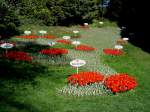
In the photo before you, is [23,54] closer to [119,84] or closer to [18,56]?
[18,56]

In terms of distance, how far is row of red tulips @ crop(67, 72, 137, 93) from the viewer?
14258 millimetres

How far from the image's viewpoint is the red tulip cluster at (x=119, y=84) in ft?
46.5

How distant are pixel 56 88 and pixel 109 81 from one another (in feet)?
6.17

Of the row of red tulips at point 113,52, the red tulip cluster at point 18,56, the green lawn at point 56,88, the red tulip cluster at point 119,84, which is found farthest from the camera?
the row of red tulips at point 113,52

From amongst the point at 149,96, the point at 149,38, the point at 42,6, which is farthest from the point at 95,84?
the point at 42,6

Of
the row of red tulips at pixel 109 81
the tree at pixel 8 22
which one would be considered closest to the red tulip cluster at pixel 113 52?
the row of red tulips at pixel 109 81

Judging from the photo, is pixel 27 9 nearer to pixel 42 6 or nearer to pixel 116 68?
pixel 42 6

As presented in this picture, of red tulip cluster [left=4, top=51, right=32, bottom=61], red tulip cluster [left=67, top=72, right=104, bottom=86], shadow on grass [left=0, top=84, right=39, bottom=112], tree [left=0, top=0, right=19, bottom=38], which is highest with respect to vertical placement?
shadow on grass [left=0, top=84, right=39, bottom=112]

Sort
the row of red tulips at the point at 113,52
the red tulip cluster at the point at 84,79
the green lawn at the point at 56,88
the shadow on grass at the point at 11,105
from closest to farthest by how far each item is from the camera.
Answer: the shadow on grass at the point at 11,105 < the green lawn at the point at 56,88 < the red tulip cluster at the point at 84,79 < the row of red tulips at the point at 113,52

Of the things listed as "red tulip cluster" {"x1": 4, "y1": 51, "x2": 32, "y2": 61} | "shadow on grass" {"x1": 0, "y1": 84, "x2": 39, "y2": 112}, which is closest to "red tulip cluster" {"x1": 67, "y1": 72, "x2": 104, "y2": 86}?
"shadow on grass" {"x1": 0, "y1": 84, "x2": 39, "y2": 112}

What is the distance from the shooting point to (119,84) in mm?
14359

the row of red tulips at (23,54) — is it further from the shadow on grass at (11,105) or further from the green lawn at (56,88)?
the shadow on grass at (11,105)

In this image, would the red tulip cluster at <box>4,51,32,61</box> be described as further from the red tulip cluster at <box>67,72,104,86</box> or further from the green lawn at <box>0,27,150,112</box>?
the red tulip cluster at <box>67,72,104,86</box>

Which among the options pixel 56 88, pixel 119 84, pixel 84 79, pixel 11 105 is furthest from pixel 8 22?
pixel 11 105
